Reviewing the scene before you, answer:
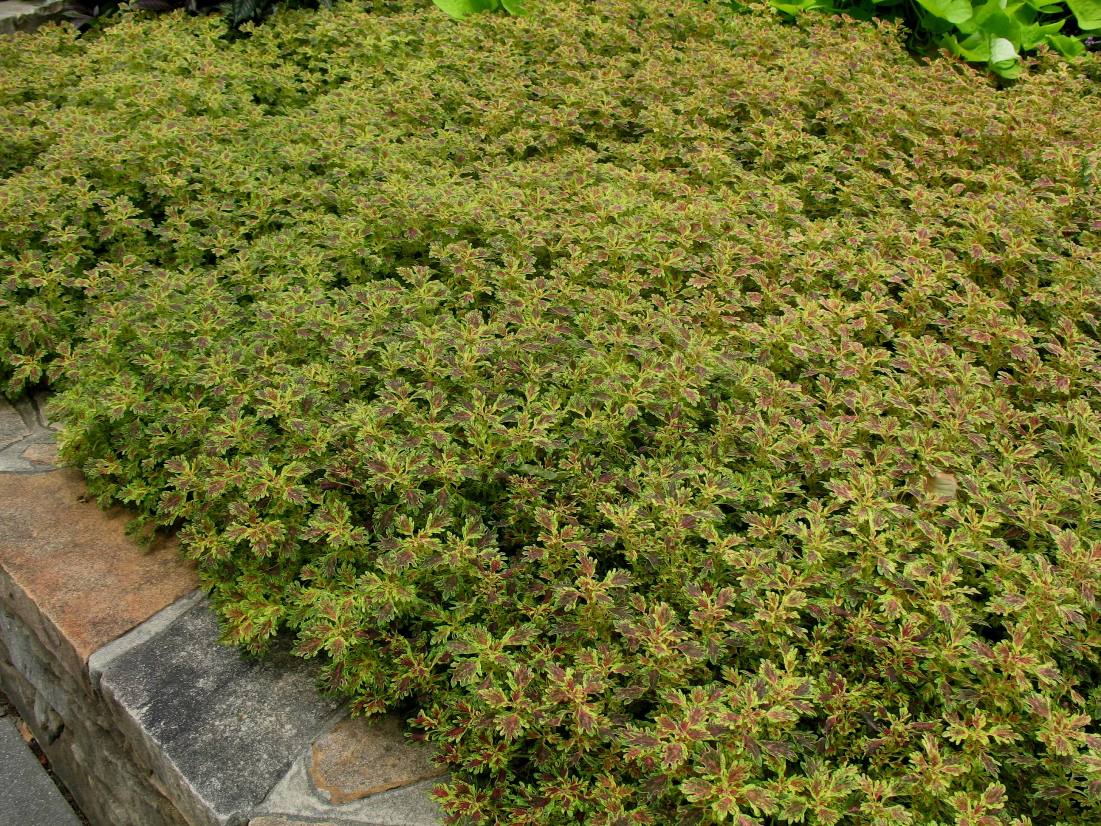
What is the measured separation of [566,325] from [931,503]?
3.65ft

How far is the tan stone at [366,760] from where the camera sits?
187 centimetres

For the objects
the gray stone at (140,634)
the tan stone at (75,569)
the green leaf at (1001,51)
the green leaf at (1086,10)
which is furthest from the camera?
the green leaf at (1086,10)

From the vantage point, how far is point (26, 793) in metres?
2.50

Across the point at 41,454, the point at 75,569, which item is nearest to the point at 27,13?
the point at 41,454

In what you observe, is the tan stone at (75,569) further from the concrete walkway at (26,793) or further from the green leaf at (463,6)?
the green leaf at (463,6)

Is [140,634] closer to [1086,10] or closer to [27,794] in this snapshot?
[27,794]

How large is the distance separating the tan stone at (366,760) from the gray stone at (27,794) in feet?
3.55

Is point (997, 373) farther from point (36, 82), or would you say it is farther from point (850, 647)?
point (36, 82)

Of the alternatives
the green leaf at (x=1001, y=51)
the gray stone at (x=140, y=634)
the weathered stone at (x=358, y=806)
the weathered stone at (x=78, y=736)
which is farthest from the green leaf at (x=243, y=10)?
the weathered stone at (x=358, y=806)

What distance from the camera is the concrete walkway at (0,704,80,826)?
245 cm

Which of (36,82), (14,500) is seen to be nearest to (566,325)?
(14,500)

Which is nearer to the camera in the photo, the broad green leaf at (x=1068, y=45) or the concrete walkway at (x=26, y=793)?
the concrete walkway at (x=26, y=793)

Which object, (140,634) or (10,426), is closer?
(140,634)

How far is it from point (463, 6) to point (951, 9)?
274 centimetres
